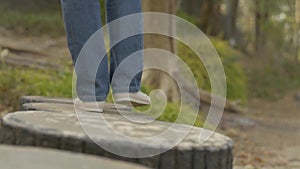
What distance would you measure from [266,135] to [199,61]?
1.89 metres

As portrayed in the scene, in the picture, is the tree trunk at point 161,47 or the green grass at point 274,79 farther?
the green grass at point 274,79

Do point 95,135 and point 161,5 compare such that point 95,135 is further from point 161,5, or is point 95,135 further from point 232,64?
point 232,64

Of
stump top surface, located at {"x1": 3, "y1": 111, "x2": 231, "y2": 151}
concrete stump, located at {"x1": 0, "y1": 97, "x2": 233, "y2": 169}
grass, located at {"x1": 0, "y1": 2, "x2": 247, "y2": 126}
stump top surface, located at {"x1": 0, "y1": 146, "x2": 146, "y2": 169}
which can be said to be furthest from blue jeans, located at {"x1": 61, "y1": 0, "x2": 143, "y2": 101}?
grass, located at {"x1": 0, "y1": 2, "x2": 247, "y2": 126}

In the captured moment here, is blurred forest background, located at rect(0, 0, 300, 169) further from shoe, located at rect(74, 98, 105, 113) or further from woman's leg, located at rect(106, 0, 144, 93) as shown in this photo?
shoe, located at rect(74, 98, 105, 113)

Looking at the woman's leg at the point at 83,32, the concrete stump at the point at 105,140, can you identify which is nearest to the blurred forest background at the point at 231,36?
the woman's leg at the point at 83,32

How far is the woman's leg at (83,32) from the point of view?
235 centimetres

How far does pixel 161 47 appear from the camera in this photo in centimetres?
739

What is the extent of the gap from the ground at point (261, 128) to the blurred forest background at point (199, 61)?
0.03 m

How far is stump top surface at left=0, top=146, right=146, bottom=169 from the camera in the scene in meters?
1.36

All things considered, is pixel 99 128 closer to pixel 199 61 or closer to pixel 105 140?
pixel 105 140

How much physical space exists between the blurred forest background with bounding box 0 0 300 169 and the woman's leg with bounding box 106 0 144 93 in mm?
2356

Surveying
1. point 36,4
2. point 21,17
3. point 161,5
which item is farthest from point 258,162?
point 36,4

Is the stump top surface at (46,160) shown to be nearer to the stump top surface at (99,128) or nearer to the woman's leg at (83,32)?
the stump top surface at (99,128)

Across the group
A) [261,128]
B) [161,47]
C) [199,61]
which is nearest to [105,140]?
[161,47]
